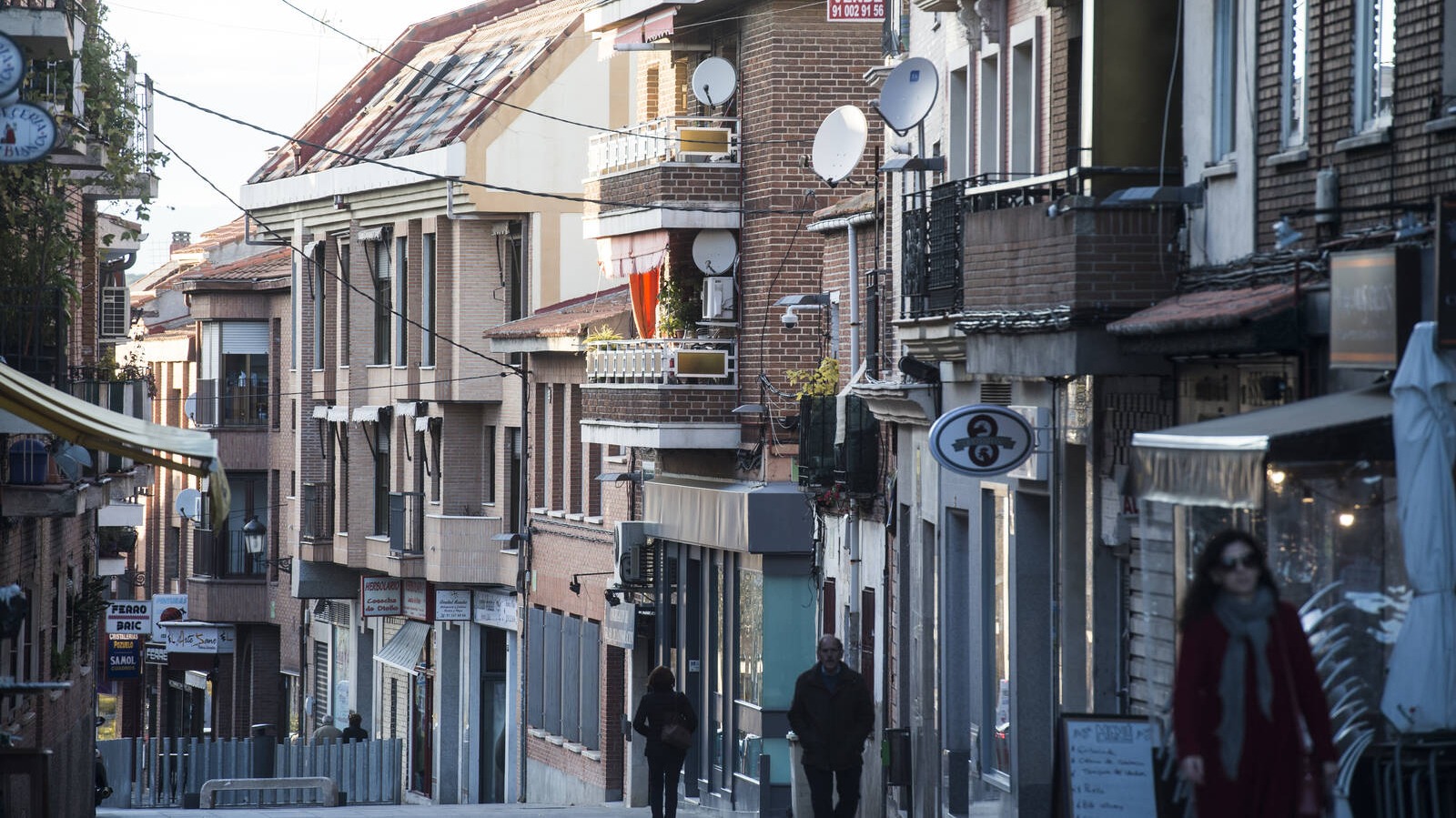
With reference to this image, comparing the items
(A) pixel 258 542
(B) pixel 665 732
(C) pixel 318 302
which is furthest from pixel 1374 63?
(A) pixel 258 542

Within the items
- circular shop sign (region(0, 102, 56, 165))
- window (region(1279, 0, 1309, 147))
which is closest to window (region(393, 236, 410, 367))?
circular shop sign (region(0, 102, 56, 165))

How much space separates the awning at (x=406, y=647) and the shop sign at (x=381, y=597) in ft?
1.62

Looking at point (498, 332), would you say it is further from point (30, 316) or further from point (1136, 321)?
point (1136, 321)

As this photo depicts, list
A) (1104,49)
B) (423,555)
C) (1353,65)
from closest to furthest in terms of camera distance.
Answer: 1. (1353,65)
2. (1104,49)
3. (423,555)

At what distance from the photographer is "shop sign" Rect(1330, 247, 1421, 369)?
11984 mm

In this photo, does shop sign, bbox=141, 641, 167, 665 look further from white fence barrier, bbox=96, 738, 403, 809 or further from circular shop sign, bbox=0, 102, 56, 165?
circular shop sign, bbox=0, 102, 56, 165

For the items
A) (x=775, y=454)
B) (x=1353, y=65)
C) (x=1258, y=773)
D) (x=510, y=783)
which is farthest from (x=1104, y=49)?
(x=510, y=783)

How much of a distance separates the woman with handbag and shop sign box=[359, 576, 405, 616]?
22.6m

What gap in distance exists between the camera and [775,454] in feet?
112

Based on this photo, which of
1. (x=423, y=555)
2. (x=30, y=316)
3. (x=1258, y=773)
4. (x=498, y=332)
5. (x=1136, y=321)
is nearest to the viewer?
(x=1258, y=773)

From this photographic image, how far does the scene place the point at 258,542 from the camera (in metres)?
54.1

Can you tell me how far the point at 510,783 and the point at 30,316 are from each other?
74.4ft

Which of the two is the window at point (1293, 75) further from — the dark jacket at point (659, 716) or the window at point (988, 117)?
the dark jacket at point (659, 716)

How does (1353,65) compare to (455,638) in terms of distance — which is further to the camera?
(455,638)
